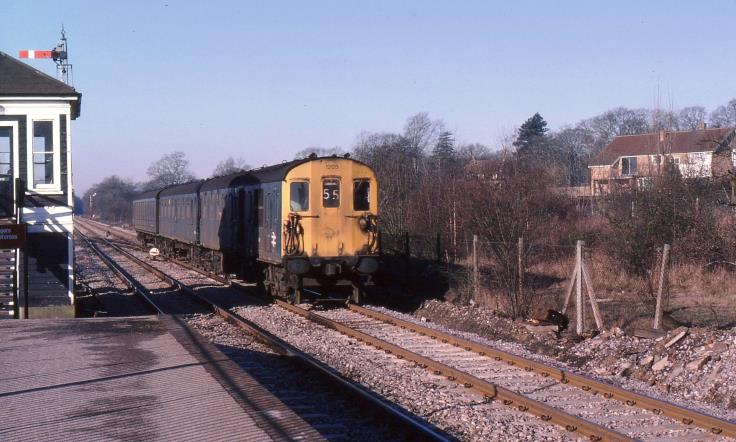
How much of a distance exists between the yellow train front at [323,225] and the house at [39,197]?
4498mm

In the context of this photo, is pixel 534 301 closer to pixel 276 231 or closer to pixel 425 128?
pixel 276 231

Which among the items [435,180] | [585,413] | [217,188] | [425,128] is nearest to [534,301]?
[585,413]

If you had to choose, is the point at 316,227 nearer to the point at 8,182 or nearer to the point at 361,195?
the point at 361,195

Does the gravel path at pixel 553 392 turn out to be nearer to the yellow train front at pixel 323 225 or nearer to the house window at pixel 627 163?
the yellow train front at pixel 323 225

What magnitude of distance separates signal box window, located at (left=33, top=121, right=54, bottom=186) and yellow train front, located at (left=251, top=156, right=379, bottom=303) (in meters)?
4.74

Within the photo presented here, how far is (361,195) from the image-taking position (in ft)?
61.3

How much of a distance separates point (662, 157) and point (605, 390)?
66.4 ft

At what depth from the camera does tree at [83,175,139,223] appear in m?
122

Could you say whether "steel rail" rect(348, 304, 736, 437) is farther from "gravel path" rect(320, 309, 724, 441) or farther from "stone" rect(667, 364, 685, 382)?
"stone" rect(667, 364, 685, 382)

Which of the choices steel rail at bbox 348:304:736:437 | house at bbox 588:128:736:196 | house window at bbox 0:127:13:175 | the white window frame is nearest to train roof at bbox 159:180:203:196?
house window at bbox 0:127:13:175

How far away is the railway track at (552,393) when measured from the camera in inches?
306

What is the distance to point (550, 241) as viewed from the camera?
21.6 metres

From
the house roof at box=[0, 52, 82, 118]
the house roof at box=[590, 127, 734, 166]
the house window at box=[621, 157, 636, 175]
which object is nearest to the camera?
the house roof at box=[0, 52, 82, 118]

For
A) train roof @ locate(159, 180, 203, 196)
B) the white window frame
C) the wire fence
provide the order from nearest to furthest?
the white window frame
the wire fence
train roof @ locate(159, 180, 203, 196)
